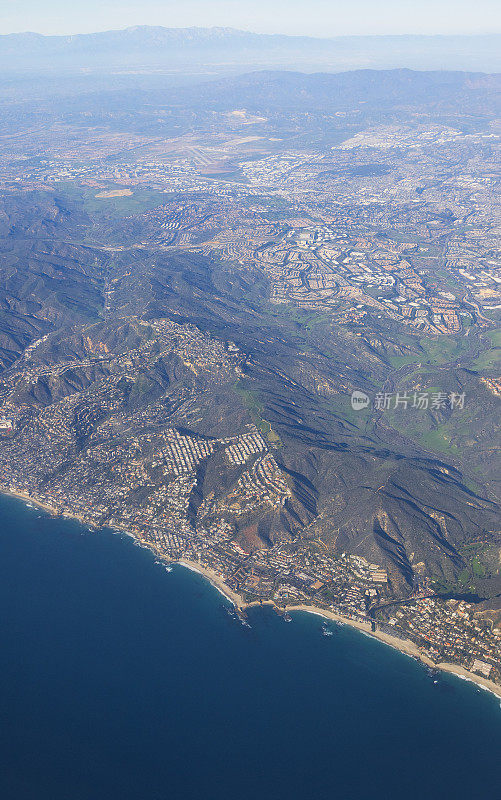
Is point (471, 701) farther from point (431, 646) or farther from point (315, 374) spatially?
point (315, 374)

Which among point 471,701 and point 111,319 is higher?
point 111,319

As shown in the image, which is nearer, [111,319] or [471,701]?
[471,701]

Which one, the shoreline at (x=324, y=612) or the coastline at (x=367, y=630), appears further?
the shoreline at (x=324, y=612)

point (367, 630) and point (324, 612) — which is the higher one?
point (324, 612)

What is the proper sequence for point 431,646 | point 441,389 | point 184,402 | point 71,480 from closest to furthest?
1. point 431,646
2. point 71,480
3. point 184,402
4. point 441,389

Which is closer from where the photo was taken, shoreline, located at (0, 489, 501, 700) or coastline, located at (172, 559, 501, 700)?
coastline, located at (172, 559, 501, 700)

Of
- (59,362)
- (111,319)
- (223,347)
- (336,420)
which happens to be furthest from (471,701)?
(111,319)

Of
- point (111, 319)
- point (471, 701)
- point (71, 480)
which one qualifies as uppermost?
point (111, 319)

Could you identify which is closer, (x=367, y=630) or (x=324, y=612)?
(x=367, y=630)
